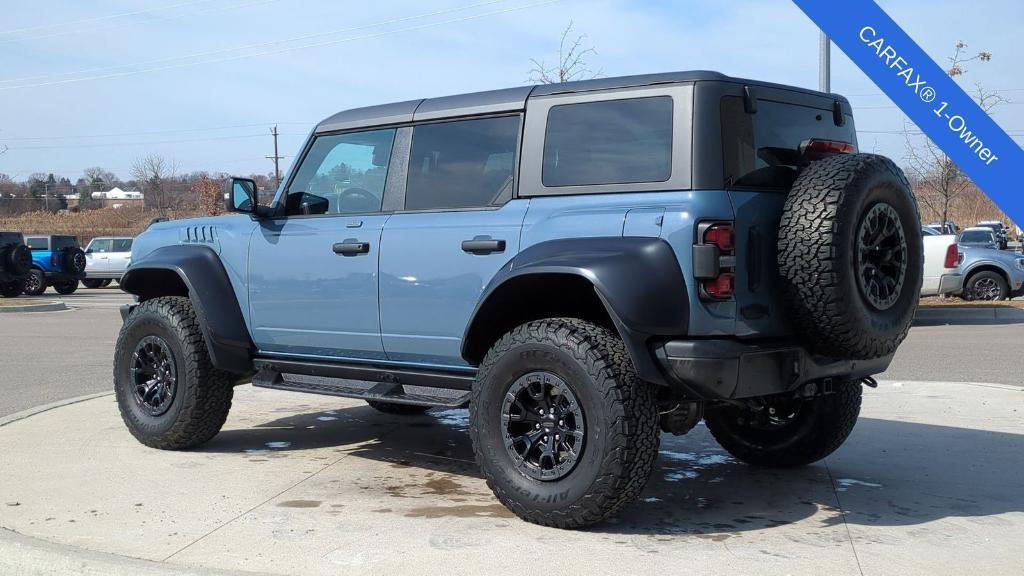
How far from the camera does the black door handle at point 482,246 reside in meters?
5.16

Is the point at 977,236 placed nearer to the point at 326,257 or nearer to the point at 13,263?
the point at 13,263

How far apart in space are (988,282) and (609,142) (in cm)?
1676

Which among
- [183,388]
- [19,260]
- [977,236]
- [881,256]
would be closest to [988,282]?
[977,236]

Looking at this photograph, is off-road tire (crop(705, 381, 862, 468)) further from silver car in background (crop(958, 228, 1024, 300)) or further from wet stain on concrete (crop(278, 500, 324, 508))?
silver car in background (crop(958, 228, 1024, 300))

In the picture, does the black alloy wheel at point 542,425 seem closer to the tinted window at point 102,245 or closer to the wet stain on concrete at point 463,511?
the wet stain on concrete at point 463,511

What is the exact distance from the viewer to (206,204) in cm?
6538

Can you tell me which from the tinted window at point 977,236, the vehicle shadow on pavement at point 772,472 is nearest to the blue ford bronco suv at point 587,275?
the vehicle shadow on pavement at point 772,472

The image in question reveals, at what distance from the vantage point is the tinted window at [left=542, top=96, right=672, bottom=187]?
15.8 feet

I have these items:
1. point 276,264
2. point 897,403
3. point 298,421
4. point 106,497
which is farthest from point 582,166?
point 897,403

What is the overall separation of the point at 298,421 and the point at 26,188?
11152cm

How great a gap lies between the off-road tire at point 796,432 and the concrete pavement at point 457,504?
104 millimetres

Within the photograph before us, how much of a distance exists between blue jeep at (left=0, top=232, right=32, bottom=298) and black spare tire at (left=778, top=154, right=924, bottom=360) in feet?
84.7

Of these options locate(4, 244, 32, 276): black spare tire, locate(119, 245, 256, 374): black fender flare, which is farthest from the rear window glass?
locate(4, 244, 32, 276): black spare tire

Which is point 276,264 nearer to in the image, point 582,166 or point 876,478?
point 582,166
